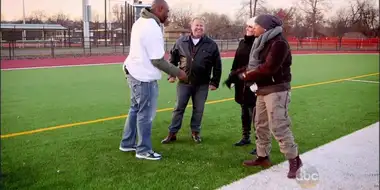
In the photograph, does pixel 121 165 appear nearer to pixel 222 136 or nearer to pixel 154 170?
pixel 154 170

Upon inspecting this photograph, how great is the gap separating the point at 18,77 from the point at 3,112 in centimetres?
570

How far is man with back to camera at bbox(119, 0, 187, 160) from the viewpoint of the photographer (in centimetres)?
410

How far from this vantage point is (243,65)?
Answer: 496 centimetres

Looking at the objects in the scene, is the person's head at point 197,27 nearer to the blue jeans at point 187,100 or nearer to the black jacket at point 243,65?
the black jacket at point 243,65

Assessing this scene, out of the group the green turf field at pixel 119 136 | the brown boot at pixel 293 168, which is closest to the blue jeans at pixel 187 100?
the green turf field at pixel 119 136

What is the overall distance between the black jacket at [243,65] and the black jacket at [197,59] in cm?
33

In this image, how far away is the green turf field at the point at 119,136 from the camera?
13.1 feet

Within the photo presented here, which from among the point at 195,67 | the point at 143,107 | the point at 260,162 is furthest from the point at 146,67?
the point at 260,162

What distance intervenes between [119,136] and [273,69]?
2.71 m

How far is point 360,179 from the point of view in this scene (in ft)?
13.2

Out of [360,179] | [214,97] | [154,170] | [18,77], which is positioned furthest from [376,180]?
[18,77]

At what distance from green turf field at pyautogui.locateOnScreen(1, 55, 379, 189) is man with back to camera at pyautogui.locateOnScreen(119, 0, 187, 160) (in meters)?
0.34

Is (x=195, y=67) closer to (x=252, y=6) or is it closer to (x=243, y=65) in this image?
(x=243, y=65)

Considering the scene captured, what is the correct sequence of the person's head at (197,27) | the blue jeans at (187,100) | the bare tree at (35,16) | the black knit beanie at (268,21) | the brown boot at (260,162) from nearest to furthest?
1. the black knit beanie at (268,21)
2. the brown boot at (260,162)
3. the person's head at (197,27)
4. the blue jeans at (187,100)
5. the bare tree at (35,16)
